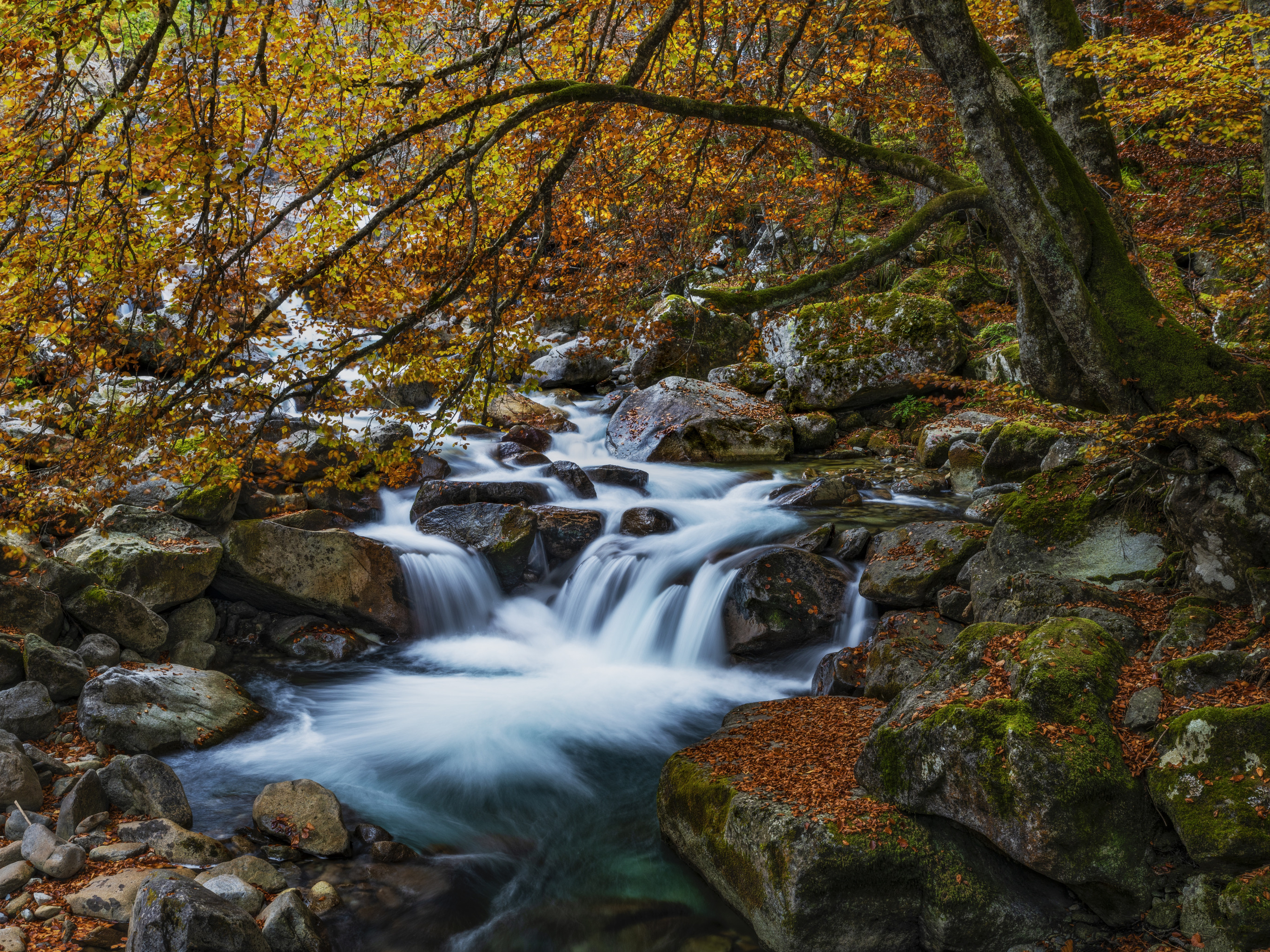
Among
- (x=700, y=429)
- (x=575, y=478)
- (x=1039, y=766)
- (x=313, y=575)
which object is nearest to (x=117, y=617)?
(x=313, y=575)

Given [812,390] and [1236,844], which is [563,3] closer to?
[1236,844]

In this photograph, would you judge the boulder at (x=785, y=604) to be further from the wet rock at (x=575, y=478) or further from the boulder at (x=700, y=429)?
the boulder at (x=700, y=429)

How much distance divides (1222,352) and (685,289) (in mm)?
3964

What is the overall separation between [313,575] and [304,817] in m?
4.11

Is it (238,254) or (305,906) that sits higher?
(238,254)

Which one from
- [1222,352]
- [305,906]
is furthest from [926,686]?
[305,906]

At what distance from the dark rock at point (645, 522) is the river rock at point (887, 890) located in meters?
6.48

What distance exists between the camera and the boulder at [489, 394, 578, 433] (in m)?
15.7

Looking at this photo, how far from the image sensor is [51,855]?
445 cm

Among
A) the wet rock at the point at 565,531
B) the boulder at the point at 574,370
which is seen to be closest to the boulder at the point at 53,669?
the wet rock at the point at 565,531

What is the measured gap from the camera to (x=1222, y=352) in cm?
570

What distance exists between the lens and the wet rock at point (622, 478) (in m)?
12.9

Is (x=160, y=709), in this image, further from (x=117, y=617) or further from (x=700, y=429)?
(x=700, y=429)

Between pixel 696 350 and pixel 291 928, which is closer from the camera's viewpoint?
pixel 291 928
